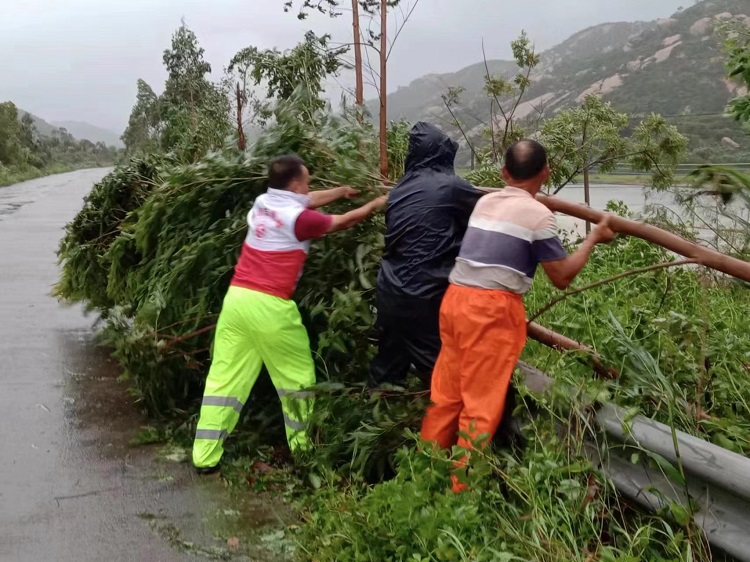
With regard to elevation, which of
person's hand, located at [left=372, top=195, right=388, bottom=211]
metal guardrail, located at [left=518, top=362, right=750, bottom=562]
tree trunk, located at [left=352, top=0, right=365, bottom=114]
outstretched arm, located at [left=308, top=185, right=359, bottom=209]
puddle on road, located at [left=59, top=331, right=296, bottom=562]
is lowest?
puddle on road, located at [left=59, top=331, right=296, bottom=562]

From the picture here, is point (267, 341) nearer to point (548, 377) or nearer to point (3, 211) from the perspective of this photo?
point (548, 377)

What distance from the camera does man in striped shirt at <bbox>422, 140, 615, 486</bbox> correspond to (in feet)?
11.6

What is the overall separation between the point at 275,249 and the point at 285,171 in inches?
18.9

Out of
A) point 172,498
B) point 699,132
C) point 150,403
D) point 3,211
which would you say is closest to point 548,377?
point 172,498

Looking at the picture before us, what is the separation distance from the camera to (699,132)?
26125mm

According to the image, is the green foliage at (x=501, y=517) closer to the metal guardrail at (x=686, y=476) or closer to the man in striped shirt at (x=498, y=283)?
the metal guardrail at (x=686, y=476)

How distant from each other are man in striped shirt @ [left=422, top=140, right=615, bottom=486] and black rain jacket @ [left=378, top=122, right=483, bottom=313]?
1.24 ft

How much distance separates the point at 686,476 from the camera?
2.79m

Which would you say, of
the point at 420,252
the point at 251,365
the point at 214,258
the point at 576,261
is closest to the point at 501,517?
the point at 576,261

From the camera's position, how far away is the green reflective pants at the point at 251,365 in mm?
4473

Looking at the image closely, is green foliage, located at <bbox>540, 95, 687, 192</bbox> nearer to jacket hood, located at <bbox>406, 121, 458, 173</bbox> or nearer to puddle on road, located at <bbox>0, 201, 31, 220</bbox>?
jacket hood, located at <bbox>406, 121, 458, 173</bbox>

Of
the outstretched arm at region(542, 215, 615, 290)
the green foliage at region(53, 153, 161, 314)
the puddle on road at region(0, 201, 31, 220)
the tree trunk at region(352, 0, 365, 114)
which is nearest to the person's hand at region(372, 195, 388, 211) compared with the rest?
the outstretched arm at region(542, 215, 615, 290)

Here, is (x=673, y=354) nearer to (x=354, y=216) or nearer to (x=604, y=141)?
(x=354, y=216)

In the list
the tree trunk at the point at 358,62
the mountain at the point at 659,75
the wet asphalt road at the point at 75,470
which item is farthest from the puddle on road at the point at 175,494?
the mountain at the point at 659,75
